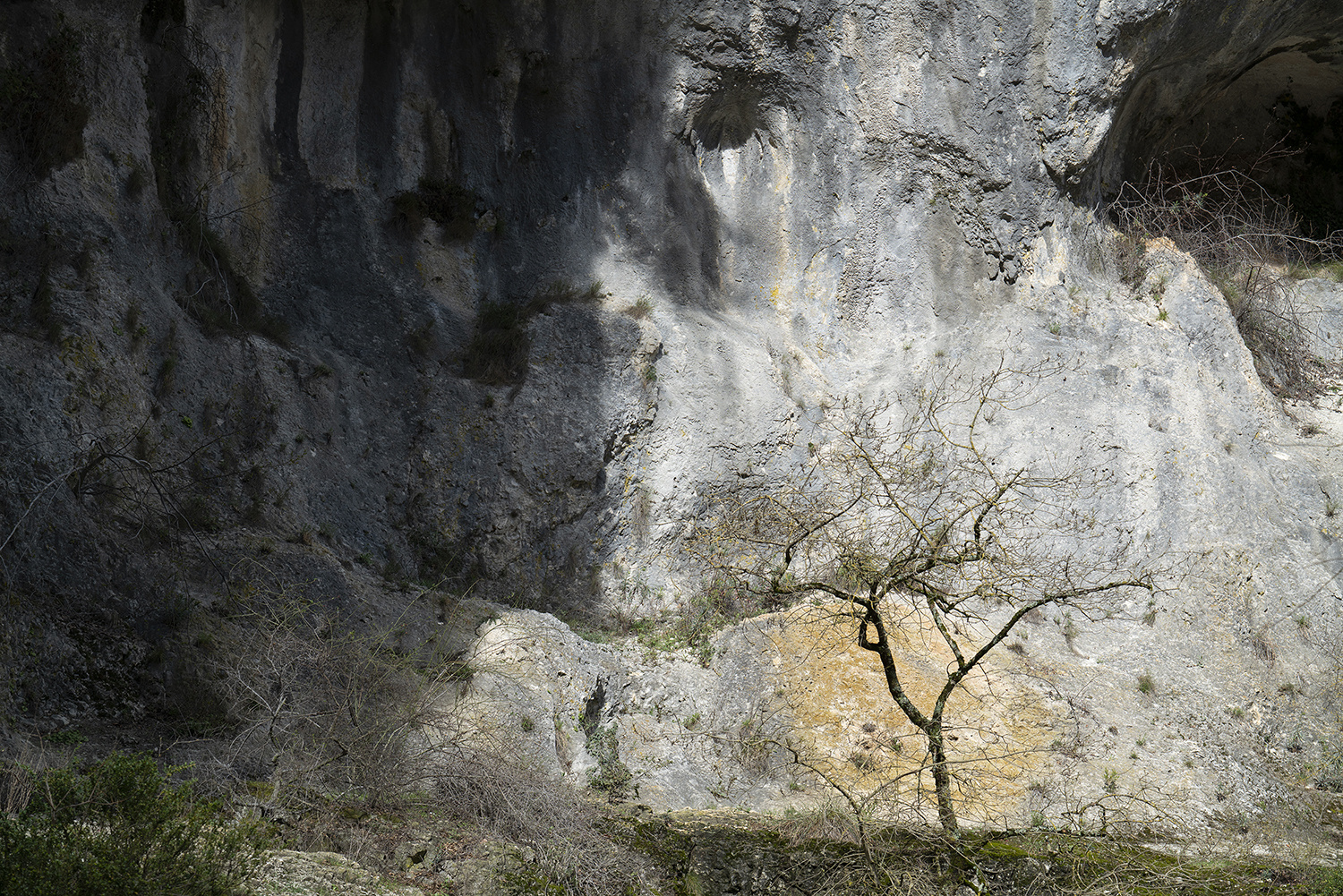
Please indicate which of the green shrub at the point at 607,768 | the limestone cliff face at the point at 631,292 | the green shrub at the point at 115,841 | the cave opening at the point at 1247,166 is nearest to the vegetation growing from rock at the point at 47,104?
the limestone cliff face at the point at 631,292

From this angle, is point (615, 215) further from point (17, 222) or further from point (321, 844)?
point (321, 844)

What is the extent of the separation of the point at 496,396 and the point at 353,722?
5.05 metres

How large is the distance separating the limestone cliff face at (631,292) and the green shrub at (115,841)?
350 centimetres

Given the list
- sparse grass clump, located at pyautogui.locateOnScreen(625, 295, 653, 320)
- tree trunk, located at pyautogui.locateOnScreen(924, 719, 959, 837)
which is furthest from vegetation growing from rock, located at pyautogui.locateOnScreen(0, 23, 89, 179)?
tree trunk, located at pyautogui.locateOnScreen(924, 719, 959, 837)

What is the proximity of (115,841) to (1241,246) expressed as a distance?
14020 millimetres

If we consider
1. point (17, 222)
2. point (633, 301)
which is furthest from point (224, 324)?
point (633, 301)

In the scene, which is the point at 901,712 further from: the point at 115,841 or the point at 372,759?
the point at 115,841

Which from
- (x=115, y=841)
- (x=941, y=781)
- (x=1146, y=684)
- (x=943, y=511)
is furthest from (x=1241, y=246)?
(x=115, y=841)

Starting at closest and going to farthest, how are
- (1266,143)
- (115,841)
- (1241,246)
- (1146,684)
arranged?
1. (115,841)
2. (1146,684)
3. (1241,246)
4. (1266,143)

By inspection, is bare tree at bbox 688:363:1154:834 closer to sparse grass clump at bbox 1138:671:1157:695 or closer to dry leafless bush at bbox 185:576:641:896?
sparse grass clump at bbox 1138:671:1157:695

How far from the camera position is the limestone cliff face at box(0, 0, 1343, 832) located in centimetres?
832

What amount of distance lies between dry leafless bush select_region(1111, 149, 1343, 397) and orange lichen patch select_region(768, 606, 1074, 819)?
5.79 meters

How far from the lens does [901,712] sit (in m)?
8.77

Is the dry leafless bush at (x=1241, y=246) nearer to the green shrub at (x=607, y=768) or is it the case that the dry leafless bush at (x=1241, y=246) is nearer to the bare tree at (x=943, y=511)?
the bare tree at (x=943, y=511)
